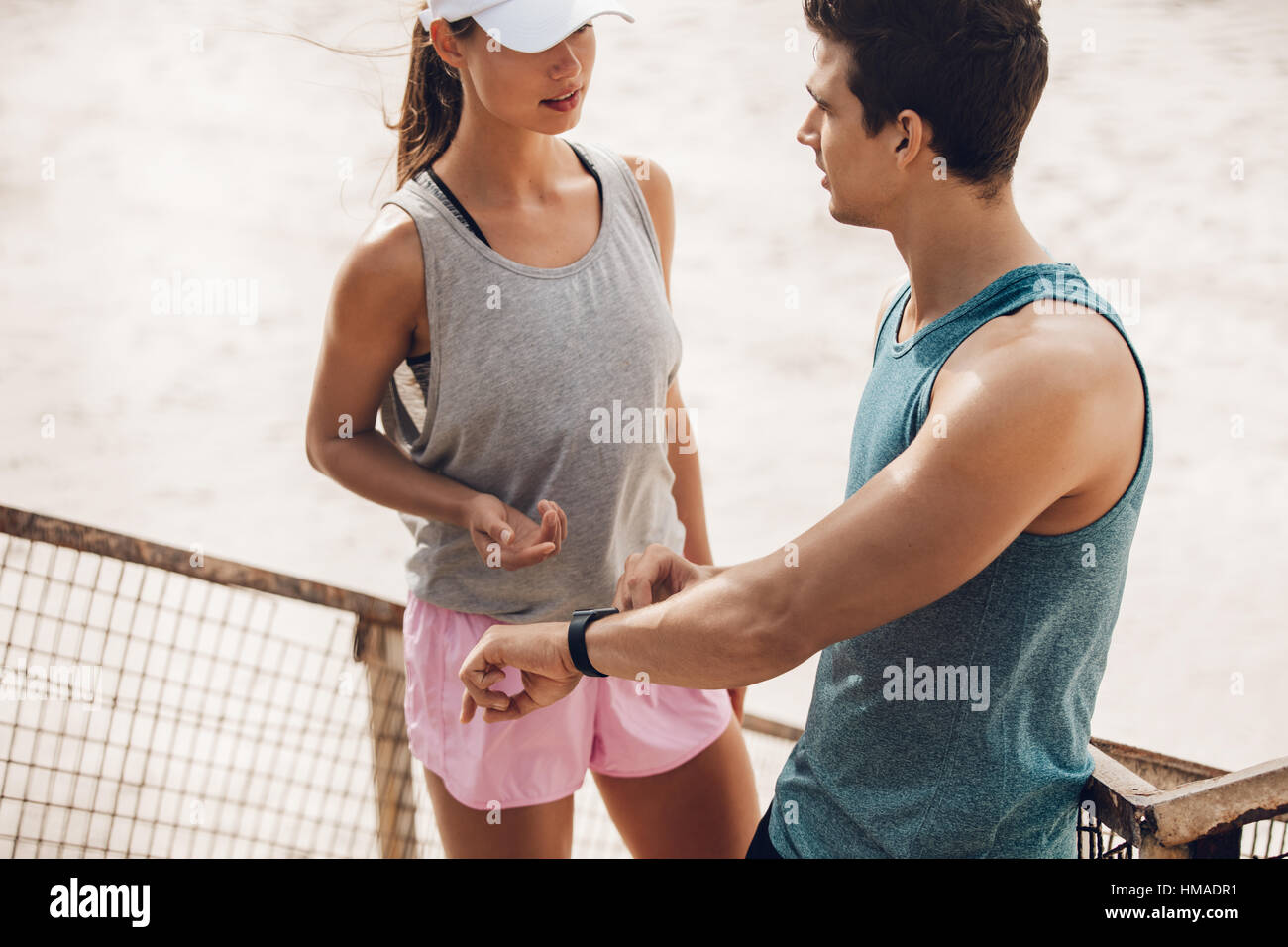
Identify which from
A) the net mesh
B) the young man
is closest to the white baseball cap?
the young man

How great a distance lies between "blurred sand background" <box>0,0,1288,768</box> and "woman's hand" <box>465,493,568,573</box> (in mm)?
2586

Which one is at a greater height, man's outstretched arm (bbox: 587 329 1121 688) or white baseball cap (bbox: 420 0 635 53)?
white baseball cap (bbox: 420 0 635 53)

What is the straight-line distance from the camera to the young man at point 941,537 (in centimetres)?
108

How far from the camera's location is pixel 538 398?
1.64 metres

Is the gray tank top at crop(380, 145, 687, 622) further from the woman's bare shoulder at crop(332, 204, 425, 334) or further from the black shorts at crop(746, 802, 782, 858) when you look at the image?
the black shorts at crop(746, 802, 782, 858)

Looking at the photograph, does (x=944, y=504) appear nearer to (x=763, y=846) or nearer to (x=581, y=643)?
(x=581, y=643)

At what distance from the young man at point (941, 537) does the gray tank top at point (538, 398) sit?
28 cm

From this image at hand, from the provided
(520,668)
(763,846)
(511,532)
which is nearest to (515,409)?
(511,532)

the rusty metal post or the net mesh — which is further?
the net mesh

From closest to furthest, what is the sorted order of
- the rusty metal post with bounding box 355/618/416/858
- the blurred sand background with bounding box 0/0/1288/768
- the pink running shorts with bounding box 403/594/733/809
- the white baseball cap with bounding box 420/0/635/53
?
the white baseball cap with bounding box 420/0/635/53 < the pink running shorts with bounding box 403/594/733/809 < the rusty metal post with bounding box 355/618/416/858 < the blurred sand background with bounding box 0/0/1288/768

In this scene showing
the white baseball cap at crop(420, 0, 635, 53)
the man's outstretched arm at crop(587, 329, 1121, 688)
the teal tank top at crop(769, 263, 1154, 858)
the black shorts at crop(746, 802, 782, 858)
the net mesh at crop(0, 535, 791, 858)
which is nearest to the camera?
the man's outstretched arm at crop(587, 329, 1121, 688)

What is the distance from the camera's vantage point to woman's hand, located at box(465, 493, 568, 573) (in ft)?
4.95

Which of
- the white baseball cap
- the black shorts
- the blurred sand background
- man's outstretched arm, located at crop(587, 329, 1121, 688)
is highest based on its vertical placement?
the blurred sand background

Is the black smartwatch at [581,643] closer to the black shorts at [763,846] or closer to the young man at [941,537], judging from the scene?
the young man at [941,537]
